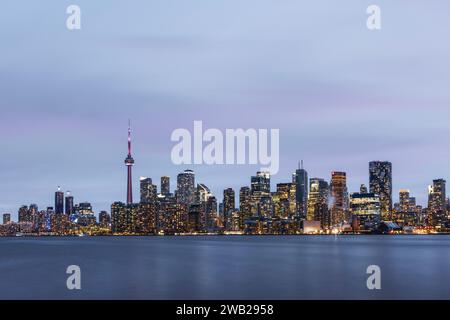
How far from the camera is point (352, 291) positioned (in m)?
67.4

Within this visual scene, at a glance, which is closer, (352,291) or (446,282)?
(352,291)

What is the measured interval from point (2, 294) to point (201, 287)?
23432mm

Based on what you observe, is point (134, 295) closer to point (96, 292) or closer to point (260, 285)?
point (96, 292)

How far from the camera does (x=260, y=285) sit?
72938 millimetres
